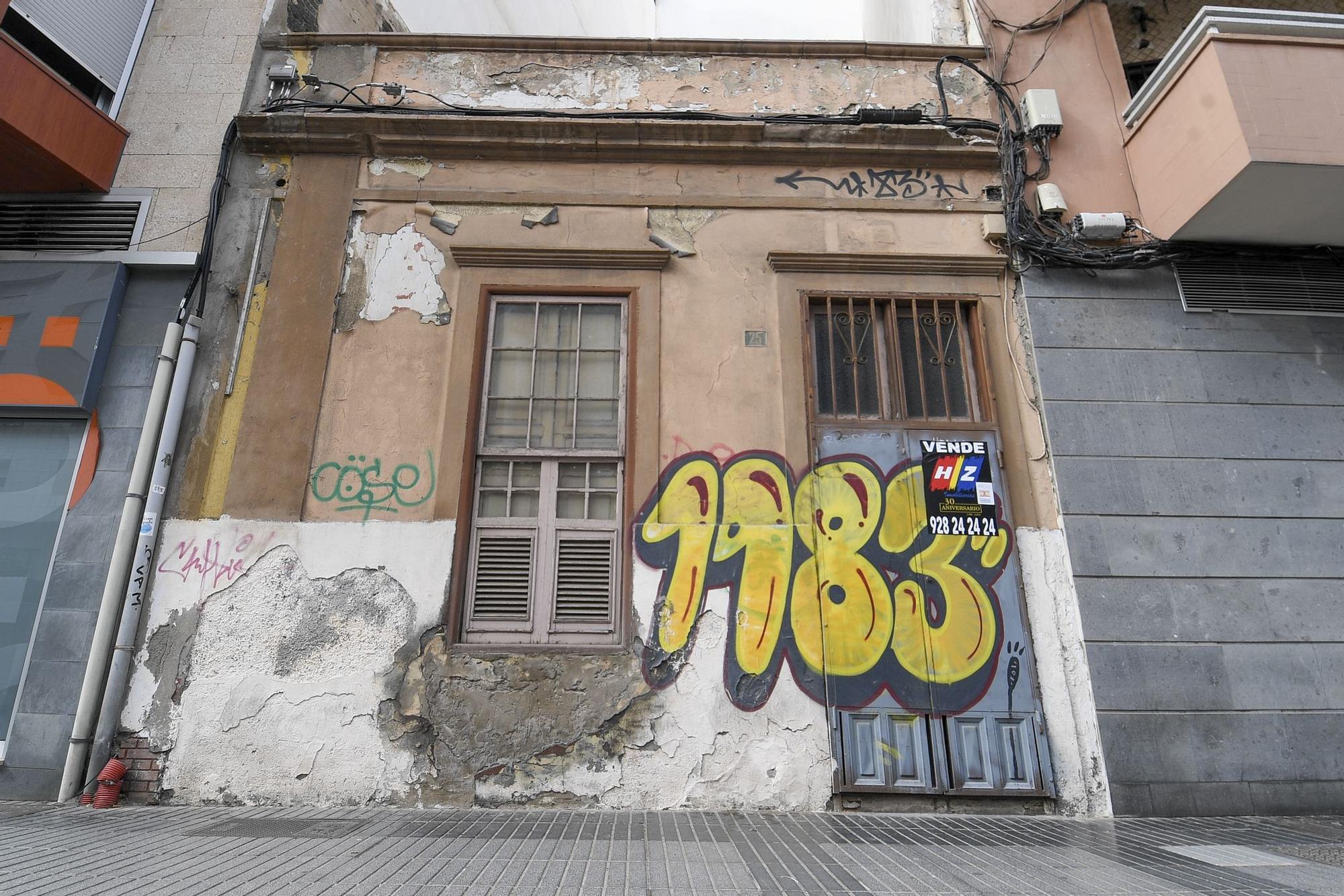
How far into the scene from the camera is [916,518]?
5320 mm

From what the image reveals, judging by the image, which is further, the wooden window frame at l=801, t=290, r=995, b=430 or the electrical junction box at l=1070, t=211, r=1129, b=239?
the electrical junction box at l=1070, t=211, r=1129, b=239

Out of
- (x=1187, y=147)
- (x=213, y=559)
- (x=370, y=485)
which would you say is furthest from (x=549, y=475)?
(x=1187, y=147)

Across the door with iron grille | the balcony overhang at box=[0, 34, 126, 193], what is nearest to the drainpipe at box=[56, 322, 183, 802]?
the balcony overhang at box=[0, 34, 126, 193]

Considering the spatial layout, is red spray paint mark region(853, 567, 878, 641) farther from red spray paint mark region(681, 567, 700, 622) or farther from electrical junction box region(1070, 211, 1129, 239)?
electrical junction box region(1070, 211, 1129, 239)

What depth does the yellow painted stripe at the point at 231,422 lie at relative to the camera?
530 cm

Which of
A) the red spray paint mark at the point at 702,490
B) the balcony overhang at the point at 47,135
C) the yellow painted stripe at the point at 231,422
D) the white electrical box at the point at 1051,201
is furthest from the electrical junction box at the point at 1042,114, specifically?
the balcony overhang at the point at 47,135

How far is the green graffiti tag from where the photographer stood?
5270 millimetres

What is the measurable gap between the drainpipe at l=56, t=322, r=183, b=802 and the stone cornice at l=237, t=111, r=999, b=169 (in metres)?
1.92

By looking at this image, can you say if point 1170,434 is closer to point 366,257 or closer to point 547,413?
point 547,413

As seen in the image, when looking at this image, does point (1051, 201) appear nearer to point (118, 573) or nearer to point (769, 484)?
point (769, 484)

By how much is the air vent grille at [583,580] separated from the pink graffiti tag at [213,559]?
6.59 ft

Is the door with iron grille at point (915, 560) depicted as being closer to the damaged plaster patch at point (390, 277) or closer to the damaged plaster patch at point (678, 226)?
the damaged plaster patch at point (678, 226)

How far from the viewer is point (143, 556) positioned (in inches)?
201

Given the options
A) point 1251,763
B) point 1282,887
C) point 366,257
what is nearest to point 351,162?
point 366,257
